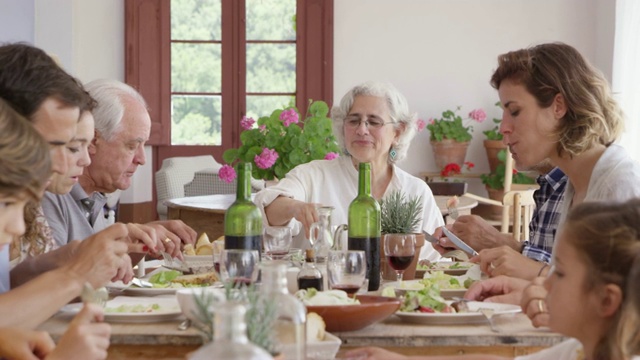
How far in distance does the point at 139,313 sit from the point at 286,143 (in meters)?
2.70

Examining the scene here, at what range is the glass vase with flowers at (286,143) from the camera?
15.7 ft

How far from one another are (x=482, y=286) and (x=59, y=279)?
995 mm

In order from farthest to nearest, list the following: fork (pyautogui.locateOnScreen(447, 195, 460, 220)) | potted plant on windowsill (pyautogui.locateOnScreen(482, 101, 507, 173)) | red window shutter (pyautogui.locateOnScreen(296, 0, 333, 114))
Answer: red window shutter (pyautogui.locateOnScreen(296, 0, 333, 114)) < potted plant on windowsill (pyautogui.locateOnScreen(482, 101, 507, 173)) < fork (pyautogui.locateOnScreen(447, 195, 460, 220))

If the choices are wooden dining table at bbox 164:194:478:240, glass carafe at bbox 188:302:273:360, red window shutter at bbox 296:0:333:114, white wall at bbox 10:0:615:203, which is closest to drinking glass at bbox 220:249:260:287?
glass carafe at bbox 188:302:273:360

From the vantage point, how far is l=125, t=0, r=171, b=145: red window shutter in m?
8.54

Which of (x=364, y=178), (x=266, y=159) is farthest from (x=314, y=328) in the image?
(x=266, y=159)

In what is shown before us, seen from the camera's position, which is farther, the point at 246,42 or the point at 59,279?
the point at 246,42

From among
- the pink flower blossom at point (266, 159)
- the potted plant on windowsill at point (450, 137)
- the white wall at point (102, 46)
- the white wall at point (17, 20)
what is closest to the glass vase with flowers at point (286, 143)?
the pink flower blossom at point (266, 159)

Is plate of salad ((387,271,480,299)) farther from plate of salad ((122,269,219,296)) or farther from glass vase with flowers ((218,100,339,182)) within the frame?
glass vase with flowers ((218,100,339,182))

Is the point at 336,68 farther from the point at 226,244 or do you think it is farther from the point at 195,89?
the point at 226,244

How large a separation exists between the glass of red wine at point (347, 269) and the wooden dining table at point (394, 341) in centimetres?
18

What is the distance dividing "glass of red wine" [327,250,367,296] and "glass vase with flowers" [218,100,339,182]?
2.38m

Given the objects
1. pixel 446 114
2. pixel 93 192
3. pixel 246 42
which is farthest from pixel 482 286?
pixel 246 42

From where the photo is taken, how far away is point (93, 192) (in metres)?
3.40
